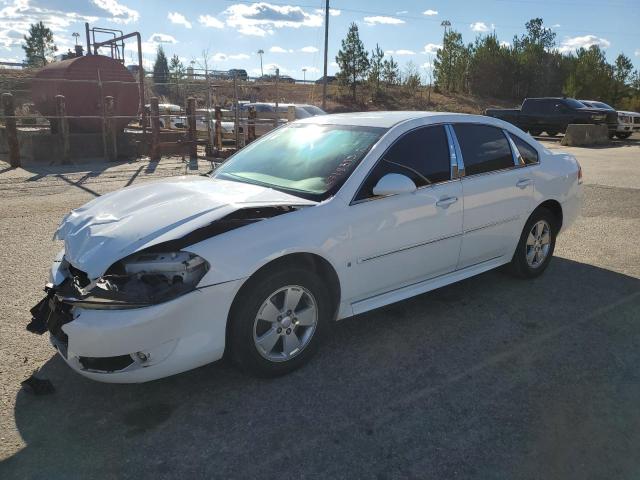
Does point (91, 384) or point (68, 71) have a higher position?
point (68, 71)

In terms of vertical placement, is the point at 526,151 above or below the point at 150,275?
above

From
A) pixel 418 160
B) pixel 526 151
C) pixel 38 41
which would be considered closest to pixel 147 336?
pixel 418 160

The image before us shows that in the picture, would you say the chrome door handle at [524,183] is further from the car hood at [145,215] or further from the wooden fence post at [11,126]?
the wooden fence post at [11,126]

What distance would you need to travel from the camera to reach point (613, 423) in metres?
2.99

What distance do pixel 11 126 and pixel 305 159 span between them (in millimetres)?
11352

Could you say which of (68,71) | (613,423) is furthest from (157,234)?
(68,71)

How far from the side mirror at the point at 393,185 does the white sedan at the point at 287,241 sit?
14mm

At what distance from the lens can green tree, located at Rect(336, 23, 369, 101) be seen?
41875mm

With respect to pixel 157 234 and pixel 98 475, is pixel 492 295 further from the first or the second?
pixel 98 475

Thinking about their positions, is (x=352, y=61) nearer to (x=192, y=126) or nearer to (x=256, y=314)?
(x=192, y=126)

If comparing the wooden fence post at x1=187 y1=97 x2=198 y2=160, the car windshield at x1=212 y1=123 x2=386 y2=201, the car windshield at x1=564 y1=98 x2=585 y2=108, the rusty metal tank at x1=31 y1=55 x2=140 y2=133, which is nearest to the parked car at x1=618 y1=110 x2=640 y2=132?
the car windshield at x1=564 y1=98 x2=585 y2=108

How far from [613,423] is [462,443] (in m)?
0.90

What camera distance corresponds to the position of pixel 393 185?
3.68 meters

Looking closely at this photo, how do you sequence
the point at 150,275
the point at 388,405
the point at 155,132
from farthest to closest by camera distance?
the point at 155,132
the point at 388,405
the point at 150,275
